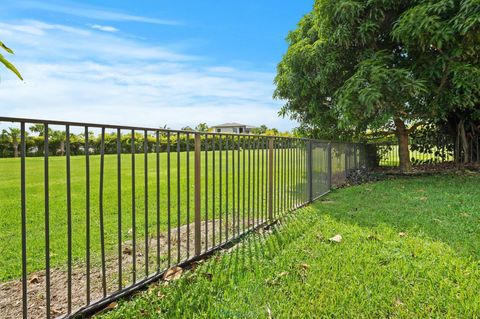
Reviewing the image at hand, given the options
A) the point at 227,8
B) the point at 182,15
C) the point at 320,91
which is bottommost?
the point at 320,91

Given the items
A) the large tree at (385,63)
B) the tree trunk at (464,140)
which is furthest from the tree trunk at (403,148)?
the tree trunk at (464,140)

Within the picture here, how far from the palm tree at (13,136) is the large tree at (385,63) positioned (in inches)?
308

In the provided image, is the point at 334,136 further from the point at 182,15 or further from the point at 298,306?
the point at 298,306

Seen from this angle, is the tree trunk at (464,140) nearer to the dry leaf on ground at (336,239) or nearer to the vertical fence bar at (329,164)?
the vertical fence bar at (329,164)

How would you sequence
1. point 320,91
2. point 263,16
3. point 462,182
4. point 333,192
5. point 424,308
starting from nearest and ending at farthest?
point 424,308 < point 333,192 < point 462,182 < point 320,91 < point 263,16

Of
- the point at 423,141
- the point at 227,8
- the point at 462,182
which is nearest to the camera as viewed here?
the point at 462,182

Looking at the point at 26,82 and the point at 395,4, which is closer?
the point at 26,82

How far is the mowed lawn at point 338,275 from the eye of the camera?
238 cm

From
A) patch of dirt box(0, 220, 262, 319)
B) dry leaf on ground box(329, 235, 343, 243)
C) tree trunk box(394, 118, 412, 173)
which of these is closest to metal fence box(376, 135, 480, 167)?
tree trunk box(394, 118, 412, 173)

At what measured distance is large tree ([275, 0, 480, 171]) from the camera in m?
8.16

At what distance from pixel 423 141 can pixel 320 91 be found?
245 inches

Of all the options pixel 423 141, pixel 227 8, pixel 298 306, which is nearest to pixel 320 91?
pixel 227 8

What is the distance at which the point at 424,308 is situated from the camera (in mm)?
2393

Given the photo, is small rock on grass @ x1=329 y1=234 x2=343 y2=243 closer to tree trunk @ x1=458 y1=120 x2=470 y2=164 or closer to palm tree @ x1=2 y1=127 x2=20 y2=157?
palm tree @ x1=2 y1=127 x2=20 y2=157
